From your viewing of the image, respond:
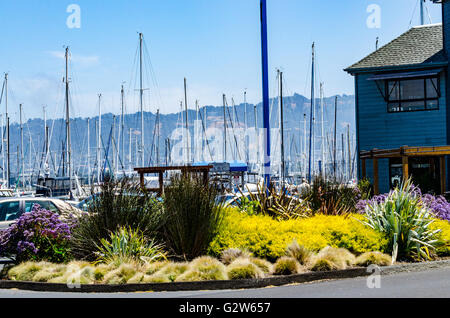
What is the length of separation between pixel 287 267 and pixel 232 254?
52.4 inches

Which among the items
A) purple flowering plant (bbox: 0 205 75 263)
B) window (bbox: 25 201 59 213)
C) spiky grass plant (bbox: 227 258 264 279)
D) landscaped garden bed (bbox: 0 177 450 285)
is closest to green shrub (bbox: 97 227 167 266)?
landscaped garden bed (bbox: 0 177 450 285)

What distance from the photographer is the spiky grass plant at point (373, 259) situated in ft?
41.3

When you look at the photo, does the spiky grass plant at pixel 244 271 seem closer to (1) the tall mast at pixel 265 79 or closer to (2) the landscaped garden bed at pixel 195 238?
(2) the landscaped garden bed at pixel 195 238

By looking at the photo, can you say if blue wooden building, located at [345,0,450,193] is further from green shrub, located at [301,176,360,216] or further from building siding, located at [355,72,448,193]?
green shrub, located at [301,176,360,216]

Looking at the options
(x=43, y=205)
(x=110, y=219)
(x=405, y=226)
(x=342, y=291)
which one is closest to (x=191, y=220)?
(x=110, y=219)

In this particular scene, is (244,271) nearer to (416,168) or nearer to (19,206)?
(19,206)

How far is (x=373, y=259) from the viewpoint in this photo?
41.5ft

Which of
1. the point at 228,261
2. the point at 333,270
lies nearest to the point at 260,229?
the point at 228,261

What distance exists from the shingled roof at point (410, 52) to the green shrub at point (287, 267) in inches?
725

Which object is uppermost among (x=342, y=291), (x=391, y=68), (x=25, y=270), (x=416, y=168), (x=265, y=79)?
(x=391, y=68)
